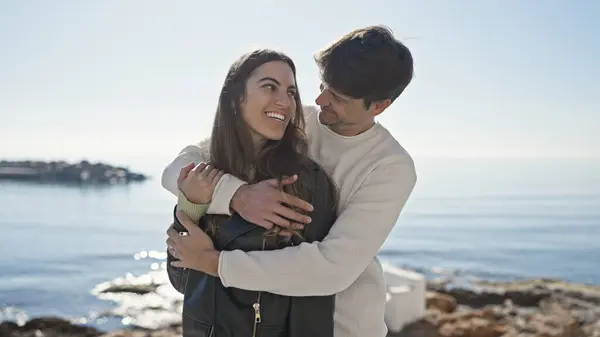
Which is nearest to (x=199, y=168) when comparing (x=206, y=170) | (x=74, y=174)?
(x=206, y=170)

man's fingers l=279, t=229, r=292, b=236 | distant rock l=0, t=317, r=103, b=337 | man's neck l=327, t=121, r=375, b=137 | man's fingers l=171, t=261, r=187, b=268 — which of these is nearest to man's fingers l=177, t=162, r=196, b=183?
man's fingers l=171, t=261, r=187, b=268

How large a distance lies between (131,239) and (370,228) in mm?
29889

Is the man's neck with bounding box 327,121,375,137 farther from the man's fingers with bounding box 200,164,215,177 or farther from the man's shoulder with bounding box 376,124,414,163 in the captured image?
the man's fingers with bounding box 200,164,215,177

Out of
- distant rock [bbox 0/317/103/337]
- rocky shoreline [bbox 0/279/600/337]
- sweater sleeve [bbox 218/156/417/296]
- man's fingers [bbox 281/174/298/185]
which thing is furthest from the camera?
distant rock [bbox 0/317/103/337]

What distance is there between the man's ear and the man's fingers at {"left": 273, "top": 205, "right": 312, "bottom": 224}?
384 mm

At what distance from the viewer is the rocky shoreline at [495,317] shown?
28.1 ft

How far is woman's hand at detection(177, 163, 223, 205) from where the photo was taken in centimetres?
183

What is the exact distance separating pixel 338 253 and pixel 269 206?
0.22 m

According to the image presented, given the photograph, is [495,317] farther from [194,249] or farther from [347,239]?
[194,249]

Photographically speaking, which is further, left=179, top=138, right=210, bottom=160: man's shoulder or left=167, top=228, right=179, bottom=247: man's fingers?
left=179, top=138, right=210, bottom=160: man's shoulder

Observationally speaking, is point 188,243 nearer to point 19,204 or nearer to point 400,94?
point 400,94

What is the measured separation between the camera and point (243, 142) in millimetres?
1958

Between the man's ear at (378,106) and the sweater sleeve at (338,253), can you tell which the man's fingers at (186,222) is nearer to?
the sweater sleeve at (338,253)

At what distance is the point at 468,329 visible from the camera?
8508mm
